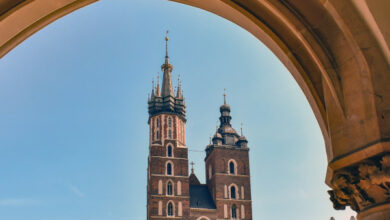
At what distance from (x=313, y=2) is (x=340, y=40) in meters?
0.46

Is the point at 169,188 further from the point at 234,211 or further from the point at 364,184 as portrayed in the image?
the point at 364,184

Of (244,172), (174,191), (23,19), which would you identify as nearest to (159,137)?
(174,191)

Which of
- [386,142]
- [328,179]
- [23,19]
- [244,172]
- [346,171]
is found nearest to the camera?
[386,142]

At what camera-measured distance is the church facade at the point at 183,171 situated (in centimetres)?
5700

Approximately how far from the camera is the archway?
3674mm

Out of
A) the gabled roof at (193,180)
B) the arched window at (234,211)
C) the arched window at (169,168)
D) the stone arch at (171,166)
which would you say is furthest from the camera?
the gabled roof at (193,180)

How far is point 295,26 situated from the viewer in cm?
423

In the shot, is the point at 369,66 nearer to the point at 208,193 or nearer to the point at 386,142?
the point at 386,142

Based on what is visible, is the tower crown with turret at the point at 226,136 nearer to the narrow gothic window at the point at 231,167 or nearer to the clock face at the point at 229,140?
the clock face at the point at 229,140

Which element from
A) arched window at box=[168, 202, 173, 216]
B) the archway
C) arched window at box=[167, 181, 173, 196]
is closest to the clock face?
arched window at box=[167, 181, 173, 196]

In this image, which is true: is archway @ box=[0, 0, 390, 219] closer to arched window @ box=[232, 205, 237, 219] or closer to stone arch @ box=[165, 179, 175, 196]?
stone arch @ box=[165, 179, 175, 196]

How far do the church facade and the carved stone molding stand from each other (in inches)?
2080

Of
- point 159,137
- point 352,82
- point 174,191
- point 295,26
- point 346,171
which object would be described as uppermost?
point 159,137

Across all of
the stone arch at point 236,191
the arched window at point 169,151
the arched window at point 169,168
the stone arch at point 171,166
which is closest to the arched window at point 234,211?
the stone arch at point 236,191
